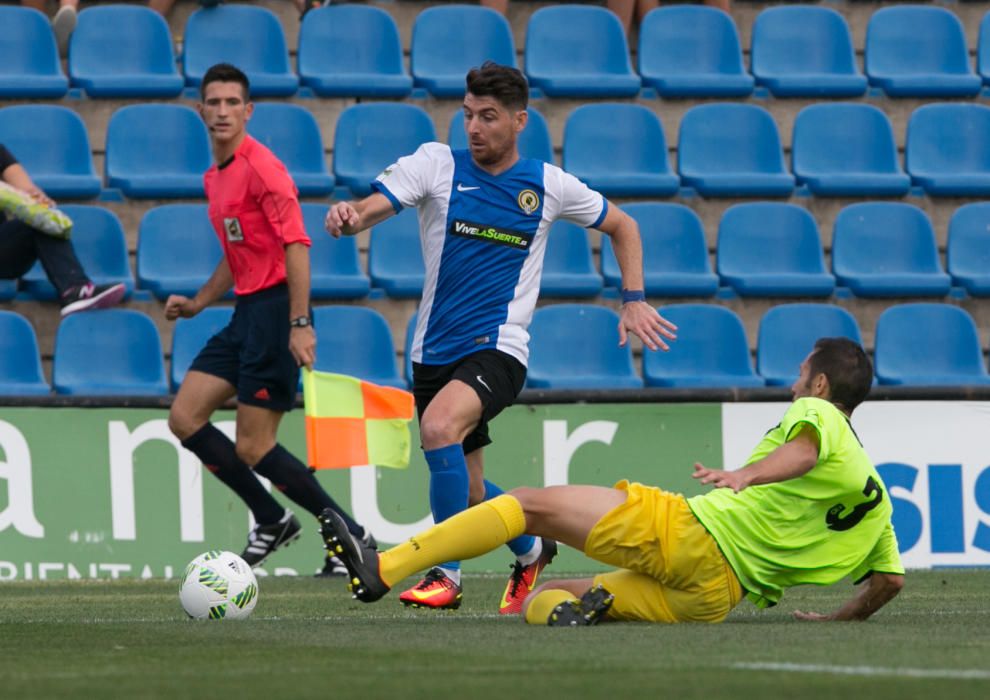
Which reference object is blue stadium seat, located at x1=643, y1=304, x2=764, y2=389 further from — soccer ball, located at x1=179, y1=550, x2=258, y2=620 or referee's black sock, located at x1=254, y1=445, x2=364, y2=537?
soccer ball, located at x1=179, y1=550, x2=258, y2=620

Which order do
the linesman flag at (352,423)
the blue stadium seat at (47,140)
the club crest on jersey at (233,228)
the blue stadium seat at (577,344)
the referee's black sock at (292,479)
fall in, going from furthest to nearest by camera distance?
the blue stadium seat at (47,140) < the blue stadium seat at (577,344) < the linesman flag at (352,423) < the referee's black sock at (292,479) < the club crest on jersey at (233,228)

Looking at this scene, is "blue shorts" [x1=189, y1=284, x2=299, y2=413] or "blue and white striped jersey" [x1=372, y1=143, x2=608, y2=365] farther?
"blue shorts" [x1=189, y1=284, x2=299, y2=413]

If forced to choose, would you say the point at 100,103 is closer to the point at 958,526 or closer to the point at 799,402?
the point at 958,526

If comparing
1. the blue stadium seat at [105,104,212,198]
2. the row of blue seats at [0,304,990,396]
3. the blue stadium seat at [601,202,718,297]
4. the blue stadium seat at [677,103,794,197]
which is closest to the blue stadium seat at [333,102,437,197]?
the blue stadium seat at [105,104,212,198]

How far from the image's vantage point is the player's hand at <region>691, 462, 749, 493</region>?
5004 mm

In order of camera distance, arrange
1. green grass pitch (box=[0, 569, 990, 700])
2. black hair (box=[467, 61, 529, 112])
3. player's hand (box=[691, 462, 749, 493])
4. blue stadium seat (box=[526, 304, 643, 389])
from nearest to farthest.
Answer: green grass pitch (box=[0, 569, 990, 700])
player's hand (box=[691, 462, 749, 493])
black hair (box=[467, 61, 529, 112])
blue stadium seat (box=[526, 304, 643, 389])

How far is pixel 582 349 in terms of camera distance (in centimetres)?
1045

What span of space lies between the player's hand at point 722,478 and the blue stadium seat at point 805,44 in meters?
7.43

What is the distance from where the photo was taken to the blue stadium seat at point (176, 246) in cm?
1033

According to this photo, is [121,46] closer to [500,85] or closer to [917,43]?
[500,85]

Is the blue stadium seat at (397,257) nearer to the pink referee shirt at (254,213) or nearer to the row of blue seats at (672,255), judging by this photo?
the row of blue seats at (672,255)

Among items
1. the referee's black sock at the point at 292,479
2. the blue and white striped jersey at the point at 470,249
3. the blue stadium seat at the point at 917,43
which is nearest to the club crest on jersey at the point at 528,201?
the blue and white striped jersey at the point at 470,249

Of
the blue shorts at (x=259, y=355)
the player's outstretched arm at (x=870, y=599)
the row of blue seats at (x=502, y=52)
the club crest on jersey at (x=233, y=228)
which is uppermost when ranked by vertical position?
the row of blue seats at (x=502, y=52)

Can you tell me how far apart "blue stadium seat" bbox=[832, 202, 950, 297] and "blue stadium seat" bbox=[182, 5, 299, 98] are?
3626 millimetres
